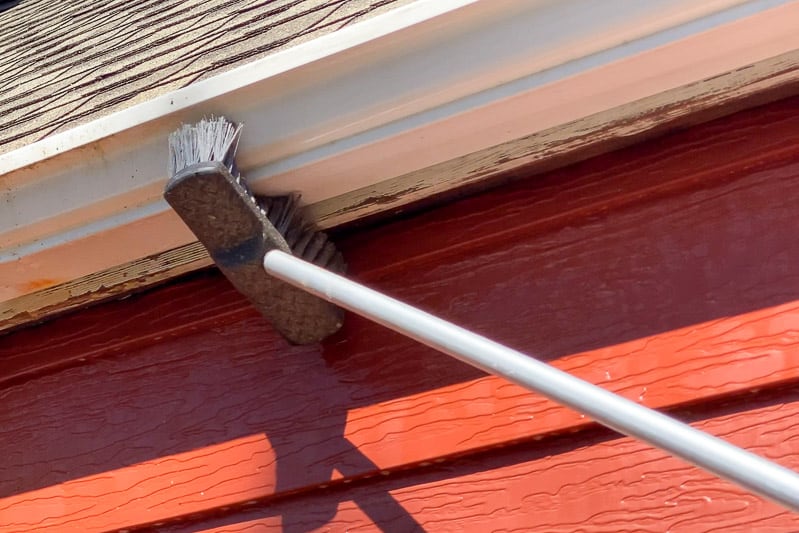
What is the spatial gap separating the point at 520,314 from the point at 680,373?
Answer: 0.27m

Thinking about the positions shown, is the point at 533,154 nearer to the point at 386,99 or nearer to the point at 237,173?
the point at 386,99

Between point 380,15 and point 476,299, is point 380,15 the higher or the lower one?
the higher one

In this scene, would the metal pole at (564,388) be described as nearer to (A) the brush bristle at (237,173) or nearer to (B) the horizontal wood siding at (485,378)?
(A) the brush bristle at (237,173)

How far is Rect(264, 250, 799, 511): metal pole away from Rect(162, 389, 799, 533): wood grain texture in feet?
0.94

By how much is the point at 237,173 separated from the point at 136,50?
62 centimetres

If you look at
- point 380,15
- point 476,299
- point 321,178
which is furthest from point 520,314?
point 380,15

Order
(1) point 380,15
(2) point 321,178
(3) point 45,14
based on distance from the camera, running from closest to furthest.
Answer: (1) point 380,15, (2) point 321,178, (3) point 45,14

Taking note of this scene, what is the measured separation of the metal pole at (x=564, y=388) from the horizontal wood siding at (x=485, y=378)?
0.28 m

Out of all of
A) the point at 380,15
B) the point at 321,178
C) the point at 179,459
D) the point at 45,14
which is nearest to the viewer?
the point at 380,15

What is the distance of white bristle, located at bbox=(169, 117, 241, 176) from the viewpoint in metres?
1.08

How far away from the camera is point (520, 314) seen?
1231 millimetres

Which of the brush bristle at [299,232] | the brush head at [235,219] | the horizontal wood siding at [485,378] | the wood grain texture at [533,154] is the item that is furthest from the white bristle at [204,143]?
the horizontal wood siding at [485,378]

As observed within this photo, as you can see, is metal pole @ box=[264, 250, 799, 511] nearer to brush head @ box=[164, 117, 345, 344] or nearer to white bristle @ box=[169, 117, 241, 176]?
brush head @ box=[164, 117, 345, 344]

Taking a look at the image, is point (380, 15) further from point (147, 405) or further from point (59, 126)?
point (147, 405)
